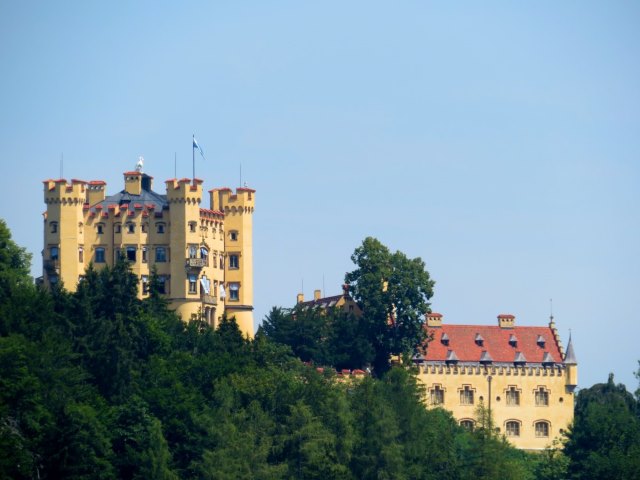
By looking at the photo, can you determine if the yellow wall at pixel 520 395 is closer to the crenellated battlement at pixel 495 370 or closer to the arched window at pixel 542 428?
the crenellated battlement at pixel 495 370

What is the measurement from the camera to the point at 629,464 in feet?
460

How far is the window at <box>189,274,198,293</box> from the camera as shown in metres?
157

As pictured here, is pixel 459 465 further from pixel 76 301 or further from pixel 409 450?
pixel 76 301

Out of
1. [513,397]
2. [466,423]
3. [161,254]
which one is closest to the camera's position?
[161,254]

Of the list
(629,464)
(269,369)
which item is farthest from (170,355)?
(629,464)

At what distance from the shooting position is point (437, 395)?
6462 inches

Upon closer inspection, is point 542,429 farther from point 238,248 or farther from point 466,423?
point 238,248

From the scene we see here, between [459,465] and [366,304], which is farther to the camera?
[366,304]

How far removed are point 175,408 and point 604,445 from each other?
98.1ft

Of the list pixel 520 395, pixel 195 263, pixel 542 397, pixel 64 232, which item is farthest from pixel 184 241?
pixel 542 397

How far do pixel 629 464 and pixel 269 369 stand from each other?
2157 centimetres

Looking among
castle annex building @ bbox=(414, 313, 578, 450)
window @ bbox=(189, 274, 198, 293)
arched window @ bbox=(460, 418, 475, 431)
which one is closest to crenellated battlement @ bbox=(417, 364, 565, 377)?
castle annex building @ bbox=(414, 313, 578, 450)

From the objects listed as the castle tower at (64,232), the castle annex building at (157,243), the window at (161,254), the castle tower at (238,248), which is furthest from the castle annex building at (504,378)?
the castle tower at (64,232)

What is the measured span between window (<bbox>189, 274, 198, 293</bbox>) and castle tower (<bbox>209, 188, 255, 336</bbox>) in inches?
140
